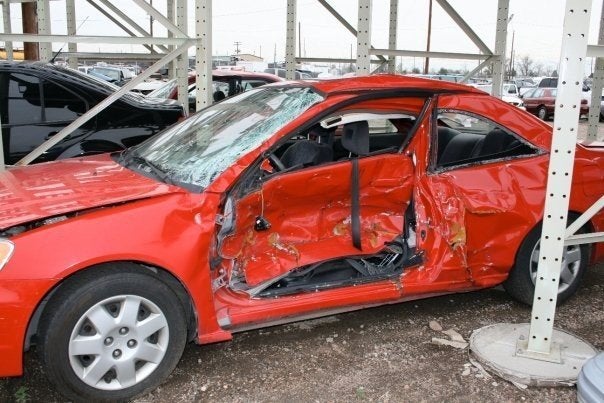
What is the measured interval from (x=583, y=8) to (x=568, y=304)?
2211 millimetres

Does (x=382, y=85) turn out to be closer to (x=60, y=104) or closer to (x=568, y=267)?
(x=568, y=267)

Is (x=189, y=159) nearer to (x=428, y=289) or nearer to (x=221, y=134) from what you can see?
(x=221, y=134)

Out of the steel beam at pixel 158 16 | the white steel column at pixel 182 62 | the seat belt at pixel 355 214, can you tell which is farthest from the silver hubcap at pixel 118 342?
the white steel column at pixel 182 62

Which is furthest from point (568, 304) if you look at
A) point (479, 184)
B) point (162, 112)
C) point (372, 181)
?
point (162, 112)

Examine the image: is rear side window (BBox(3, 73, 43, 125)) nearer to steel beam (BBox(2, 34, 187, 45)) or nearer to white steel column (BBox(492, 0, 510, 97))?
steel beam (BBox(2, 34, 187, 45))

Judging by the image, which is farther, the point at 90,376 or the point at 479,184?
the point at 479,184

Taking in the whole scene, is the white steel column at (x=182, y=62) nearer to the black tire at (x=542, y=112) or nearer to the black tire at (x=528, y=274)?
the black tire at (x=528, y=274)

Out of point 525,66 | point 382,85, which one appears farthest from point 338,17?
point 525,66

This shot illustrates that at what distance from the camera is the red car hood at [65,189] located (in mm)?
2689

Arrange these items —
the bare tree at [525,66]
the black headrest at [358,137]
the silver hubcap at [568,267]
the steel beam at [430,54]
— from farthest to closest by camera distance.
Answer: the bare tree at [525,66] → the steel beam at [430,54] → the silver hubcap at [568,267] → the black headrest at [358,137]

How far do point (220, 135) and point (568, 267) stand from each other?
8.15 feet

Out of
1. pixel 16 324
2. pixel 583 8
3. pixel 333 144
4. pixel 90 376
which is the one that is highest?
pixel 583 8

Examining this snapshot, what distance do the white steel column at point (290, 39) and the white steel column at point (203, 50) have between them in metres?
3.13

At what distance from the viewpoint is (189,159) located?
10.9 feet
